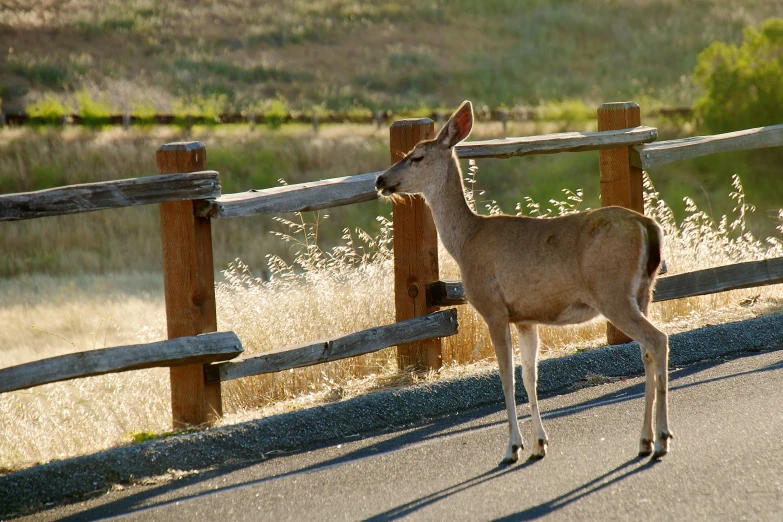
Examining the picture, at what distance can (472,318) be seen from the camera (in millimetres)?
8852

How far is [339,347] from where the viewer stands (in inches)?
280

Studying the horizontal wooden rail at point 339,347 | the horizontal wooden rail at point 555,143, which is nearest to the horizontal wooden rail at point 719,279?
the horizontal wooden rail at point 555,143

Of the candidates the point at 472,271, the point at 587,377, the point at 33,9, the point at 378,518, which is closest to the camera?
the point at 378,518

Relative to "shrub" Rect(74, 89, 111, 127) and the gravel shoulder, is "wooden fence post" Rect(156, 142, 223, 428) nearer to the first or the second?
the gravel shoulder

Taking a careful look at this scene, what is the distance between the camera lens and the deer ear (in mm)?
6488

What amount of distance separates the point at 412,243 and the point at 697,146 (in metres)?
2.99

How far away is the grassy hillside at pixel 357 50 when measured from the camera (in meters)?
47.1

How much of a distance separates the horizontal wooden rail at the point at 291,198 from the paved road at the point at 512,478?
69.6 inches

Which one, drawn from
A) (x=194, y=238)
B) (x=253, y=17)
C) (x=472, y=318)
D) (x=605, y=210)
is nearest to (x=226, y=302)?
(x=472, y=318)

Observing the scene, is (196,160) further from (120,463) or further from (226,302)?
(226,302)

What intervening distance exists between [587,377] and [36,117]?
32.6m

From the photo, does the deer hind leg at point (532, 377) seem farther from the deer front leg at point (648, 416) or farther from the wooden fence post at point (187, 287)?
the wooden fence post at point (187, 287)

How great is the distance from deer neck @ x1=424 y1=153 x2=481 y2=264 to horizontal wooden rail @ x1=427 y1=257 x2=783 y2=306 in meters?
1.30

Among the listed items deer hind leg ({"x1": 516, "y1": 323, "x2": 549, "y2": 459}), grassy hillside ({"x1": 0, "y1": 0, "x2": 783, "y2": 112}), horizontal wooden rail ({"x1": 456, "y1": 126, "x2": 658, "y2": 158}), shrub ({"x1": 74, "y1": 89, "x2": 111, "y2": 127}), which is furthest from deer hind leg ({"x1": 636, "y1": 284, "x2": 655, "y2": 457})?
grassy hillside ({"x1": 0, "y1": 0, "x2": 783, "y2": 112})
